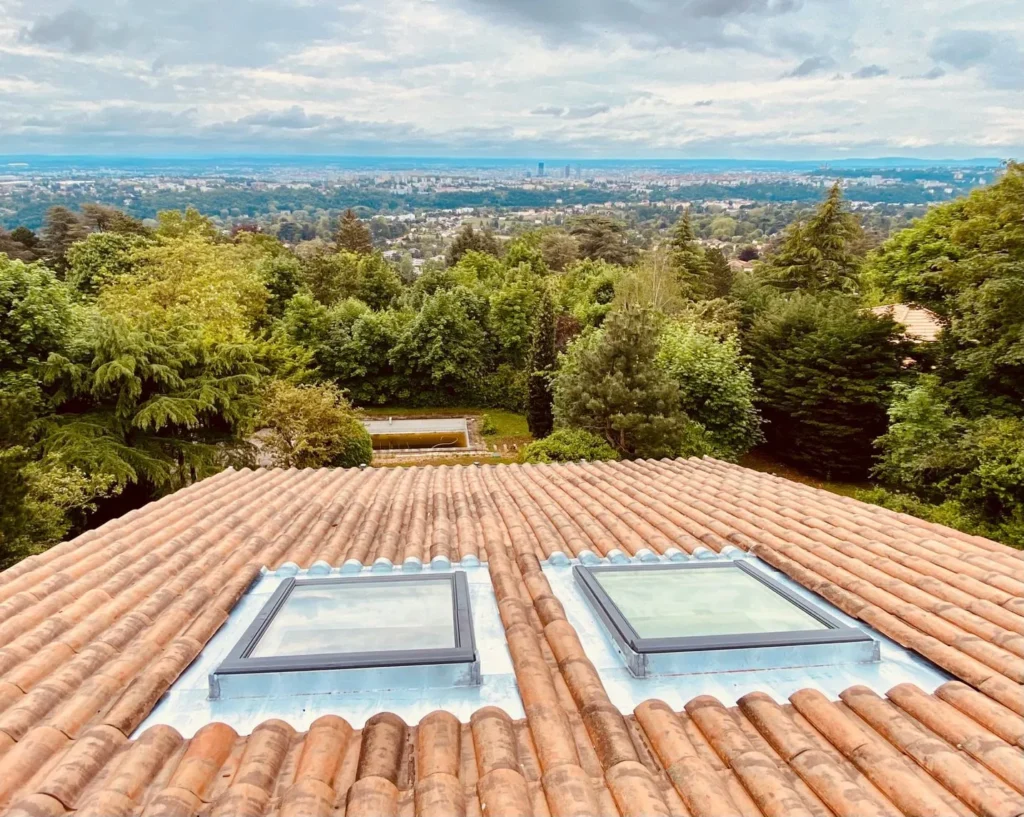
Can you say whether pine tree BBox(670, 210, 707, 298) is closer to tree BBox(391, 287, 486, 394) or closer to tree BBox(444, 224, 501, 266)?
tree BBox(391, 287, 486, 394)

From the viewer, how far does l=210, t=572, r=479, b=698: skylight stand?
3.28 m

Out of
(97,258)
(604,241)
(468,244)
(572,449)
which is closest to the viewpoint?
(572,449)

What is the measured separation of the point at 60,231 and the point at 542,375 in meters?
47.5

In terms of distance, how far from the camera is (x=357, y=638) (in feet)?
12.0

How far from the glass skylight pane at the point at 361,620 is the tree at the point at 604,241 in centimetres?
5568

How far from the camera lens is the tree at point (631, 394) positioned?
1748 cm

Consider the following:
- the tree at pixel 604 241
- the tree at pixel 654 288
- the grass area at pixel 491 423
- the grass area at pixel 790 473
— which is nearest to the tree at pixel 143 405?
the grass area at pixel 491 423

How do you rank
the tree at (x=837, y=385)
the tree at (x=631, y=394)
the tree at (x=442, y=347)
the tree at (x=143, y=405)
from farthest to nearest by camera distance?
the tree at (x=442, y=347) → the tree at (x=837, y=385) → the tree at (x=631, y=394) → the tree at (x=143, y=405)

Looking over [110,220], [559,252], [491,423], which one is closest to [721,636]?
[491,423]

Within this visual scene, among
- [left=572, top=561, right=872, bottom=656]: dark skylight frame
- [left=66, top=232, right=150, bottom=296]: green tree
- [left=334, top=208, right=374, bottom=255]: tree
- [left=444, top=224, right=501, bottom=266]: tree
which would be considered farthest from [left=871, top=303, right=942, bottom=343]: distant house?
[left=334, top=208, right=374, bottom=255]: tree

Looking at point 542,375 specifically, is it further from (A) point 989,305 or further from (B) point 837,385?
(A) point 989,305

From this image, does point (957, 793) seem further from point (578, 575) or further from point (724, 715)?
point (578, 575)

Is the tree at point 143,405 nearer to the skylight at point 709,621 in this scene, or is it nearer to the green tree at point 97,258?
the skylight at point 709,621

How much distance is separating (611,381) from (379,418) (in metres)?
19.8
